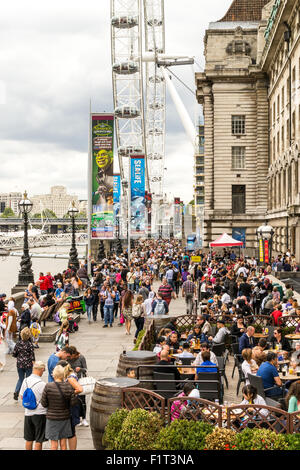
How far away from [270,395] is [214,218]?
48.8 metres

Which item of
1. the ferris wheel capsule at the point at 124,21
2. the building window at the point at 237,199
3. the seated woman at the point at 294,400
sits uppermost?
the ferris wheel capsule at the point at 124,21

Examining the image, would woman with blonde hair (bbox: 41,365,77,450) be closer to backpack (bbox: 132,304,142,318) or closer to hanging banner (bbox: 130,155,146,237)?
backpack (bbox: 132,304,142,318)

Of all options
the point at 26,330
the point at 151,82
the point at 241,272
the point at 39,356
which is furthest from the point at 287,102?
the point at 151,82

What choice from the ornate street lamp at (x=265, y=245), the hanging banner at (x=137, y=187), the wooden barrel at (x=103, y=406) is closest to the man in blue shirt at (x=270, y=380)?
the wooden barrel at (x=103, y=406)

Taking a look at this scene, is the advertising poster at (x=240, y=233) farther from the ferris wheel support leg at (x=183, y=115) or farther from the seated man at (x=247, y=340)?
the ferris wheel support leg at (x=183, y=115)

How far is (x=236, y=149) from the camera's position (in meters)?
60.7

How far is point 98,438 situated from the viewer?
33.1 ft

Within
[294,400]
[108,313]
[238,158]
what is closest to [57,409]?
[294,400]

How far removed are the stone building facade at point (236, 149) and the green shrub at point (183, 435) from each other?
5124cm

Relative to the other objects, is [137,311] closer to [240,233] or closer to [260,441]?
[260,441]

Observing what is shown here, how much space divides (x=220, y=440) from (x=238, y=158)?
53.9 meters

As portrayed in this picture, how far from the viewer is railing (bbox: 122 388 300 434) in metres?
8.67

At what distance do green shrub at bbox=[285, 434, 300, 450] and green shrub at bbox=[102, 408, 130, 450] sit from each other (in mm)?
2505

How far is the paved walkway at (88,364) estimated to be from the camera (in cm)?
1114
